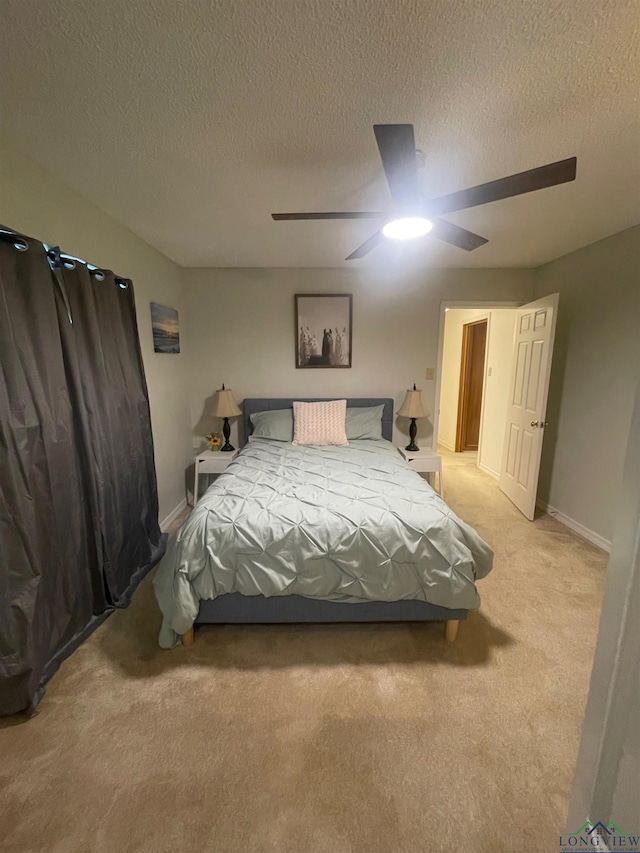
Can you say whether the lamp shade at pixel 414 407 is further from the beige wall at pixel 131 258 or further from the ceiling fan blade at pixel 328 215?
the beige wall at pixel 131 258

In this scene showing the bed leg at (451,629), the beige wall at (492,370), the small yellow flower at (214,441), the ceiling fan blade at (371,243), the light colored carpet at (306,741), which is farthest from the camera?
the beige wall at (492,370)

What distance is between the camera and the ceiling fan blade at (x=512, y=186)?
1226 millimetres

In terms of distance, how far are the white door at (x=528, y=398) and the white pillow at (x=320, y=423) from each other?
1.71m

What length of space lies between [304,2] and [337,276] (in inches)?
103

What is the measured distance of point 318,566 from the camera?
5.57 ft

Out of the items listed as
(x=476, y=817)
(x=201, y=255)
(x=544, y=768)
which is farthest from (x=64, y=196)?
(x=544, y=768)

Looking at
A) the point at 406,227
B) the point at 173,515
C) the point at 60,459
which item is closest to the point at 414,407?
the point at 406,227

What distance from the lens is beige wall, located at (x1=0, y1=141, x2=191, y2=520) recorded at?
62.7 inches

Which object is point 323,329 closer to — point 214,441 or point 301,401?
point 301,401

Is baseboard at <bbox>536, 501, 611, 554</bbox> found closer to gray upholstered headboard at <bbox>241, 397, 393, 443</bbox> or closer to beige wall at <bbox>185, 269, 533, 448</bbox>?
beige wall at <bbox>185, 269, 533, 448</bbox>

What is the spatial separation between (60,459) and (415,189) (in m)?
1.99

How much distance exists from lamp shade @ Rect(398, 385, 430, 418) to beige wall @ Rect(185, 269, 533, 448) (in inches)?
9.7

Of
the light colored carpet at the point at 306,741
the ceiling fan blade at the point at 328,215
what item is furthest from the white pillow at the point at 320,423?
the ceiling fan blade at the point at 328,215

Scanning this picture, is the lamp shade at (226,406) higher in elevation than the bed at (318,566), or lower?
higher
